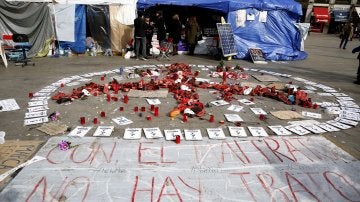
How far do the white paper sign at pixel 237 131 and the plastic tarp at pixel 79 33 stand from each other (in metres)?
11.2

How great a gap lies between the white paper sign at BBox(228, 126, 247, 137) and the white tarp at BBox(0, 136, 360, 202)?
0.74 feet

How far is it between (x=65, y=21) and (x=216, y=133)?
11704 millimetres

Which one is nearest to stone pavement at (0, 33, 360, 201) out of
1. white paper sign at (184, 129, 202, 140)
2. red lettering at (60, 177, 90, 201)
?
red lettering at (60, 177, 90, 201)

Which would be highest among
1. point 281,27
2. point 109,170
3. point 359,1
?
point 359,1

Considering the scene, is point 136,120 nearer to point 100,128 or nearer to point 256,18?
point 100,128

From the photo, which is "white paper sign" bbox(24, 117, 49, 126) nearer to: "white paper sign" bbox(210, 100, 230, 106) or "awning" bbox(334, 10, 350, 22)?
"white paper sign" bbox(210, 100, 230, 106)

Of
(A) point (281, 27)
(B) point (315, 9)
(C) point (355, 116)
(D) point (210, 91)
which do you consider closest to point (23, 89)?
(D) point (210, 91)

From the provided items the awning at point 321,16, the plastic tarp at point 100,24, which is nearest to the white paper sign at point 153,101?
the plastic tarp at point 100,24

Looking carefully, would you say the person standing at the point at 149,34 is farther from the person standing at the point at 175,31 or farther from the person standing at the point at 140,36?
the person standing at the point at 175,31

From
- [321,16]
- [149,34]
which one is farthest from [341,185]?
[321,16]

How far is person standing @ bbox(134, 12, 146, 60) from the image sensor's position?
1393cm

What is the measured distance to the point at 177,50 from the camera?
1616 centimetres

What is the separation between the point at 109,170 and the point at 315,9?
39835mm

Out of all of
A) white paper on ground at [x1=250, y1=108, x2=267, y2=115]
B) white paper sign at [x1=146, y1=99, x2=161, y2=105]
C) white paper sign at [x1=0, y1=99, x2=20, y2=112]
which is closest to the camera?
white paper sign at [x1=0, y1=99, x2=20, y2=112]
